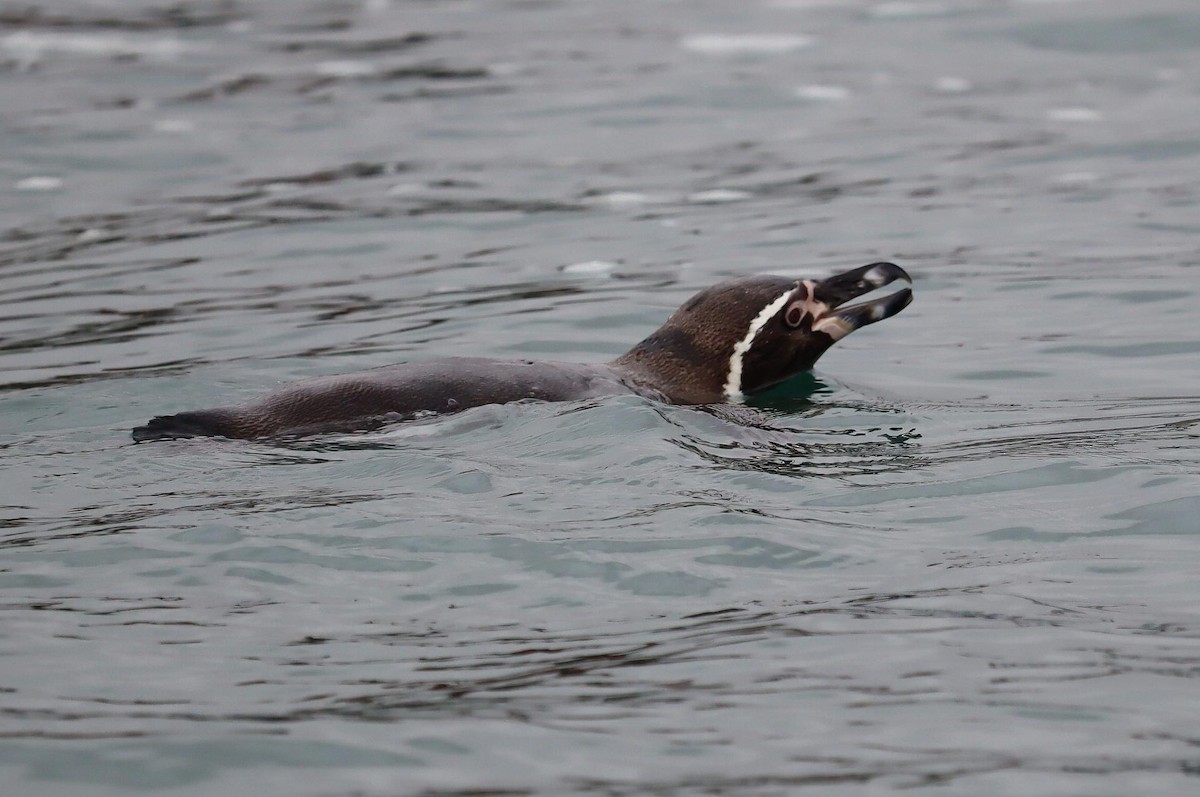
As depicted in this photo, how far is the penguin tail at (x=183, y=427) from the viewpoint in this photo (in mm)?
7504

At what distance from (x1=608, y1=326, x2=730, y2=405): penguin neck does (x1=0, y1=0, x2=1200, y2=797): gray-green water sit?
309 millimetres

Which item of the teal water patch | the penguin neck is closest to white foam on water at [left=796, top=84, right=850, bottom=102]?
the teal water patch

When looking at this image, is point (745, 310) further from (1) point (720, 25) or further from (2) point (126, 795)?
(1) point (720, 25)

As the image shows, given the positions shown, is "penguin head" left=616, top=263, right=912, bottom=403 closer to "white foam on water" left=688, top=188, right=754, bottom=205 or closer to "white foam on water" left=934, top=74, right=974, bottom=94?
"white foam on water" left=688, top=188, right=754, bottom=205

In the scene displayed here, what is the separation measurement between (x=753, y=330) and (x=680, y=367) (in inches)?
16.3

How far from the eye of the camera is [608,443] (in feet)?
24.7

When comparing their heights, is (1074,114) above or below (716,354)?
above

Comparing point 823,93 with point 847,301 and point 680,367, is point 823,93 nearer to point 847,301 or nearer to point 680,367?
point 847,301

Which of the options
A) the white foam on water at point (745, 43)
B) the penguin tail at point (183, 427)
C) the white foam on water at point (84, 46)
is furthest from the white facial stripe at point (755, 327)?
the white foam on water at point (84, 46)

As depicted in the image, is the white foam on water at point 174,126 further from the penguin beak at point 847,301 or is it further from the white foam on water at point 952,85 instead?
the penguin beak at point 847,301

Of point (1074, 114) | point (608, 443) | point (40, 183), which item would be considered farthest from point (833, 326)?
point (40, 183)

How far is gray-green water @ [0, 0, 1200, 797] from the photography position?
4746 millimetres

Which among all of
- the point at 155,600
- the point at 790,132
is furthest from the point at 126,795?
the point at 790,132

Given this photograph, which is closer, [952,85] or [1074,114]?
[1074,114]
